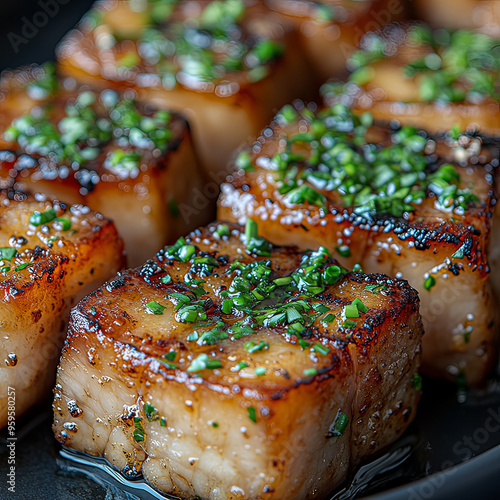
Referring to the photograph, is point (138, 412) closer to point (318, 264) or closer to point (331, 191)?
point (318, 264)

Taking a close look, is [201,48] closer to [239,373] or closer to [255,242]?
[255,242]

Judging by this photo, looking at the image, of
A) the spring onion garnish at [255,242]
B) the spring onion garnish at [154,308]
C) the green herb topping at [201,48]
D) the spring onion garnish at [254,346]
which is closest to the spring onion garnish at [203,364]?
the spring onion garnish at [254,346]

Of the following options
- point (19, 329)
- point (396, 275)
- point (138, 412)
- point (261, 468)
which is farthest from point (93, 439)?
point (396, 275)

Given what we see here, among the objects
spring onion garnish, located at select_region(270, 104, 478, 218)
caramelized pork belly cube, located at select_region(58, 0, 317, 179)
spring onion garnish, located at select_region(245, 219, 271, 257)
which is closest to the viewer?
spring onion garnish, located at select_region(245, 219, 271, 257)

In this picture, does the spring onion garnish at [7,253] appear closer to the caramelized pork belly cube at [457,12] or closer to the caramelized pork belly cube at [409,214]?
the caramelized pork belly cube at [409,214]

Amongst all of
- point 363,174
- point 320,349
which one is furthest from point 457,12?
point 320,349

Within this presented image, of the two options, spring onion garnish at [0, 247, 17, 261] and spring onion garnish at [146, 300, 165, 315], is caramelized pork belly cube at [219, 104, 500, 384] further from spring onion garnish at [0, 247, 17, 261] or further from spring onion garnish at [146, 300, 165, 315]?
spring onion garnish at [0, 247, 17, 261]

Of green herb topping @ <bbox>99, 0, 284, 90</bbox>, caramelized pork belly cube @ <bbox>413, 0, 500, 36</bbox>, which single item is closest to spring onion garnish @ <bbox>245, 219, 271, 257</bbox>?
green herb topping @ <bbox>99, 0, 284, 90</bbox>
